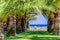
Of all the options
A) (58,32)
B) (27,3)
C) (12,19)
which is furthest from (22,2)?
(58,32)

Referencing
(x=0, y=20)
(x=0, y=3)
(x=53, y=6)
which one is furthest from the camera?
(x=53, y=6)

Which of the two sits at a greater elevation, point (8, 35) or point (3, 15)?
point (3, 15)

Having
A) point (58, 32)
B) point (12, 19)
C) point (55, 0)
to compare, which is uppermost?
point (55, 0)

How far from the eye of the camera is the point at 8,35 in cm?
1897

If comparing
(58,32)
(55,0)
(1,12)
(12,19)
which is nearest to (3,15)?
(1,12)

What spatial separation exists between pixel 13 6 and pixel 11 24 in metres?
7.89

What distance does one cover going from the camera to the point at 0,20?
11625 millimetres

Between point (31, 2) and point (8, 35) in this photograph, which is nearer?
point (31, 2)

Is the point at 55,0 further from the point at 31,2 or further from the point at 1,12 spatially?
the point at 1,12

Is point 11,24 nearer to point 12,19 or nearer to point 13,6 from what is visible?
point 12,19

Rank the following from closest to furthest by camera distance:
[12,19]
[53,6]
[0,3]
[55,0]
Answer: [0,3]
[55,0]
[53,6]
[12,19]

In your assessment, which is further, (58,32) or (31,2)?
(58,32)

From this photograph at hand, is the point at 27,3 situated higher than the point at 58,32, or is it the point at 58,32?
the point at 27,3

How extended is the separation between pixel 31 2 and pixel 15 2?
2.62 ft
